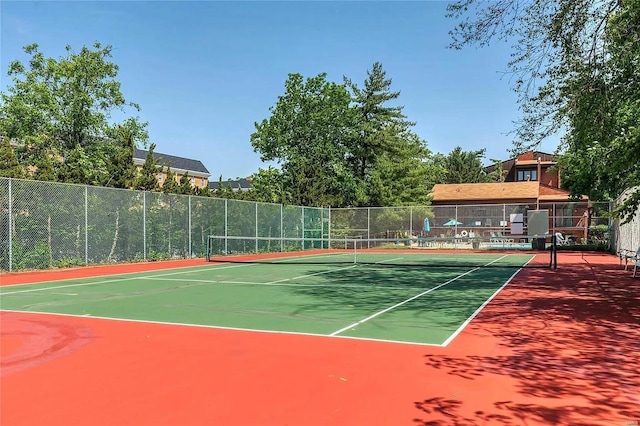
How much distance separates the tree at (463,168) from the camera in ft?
237

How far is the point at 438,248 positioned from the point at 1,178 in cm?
2586

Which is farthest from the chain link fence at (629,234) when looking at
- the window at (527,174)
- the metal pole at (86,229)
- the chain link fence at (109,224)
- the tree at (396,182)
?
the window at (527,174)

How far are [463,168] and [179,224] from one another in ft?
188

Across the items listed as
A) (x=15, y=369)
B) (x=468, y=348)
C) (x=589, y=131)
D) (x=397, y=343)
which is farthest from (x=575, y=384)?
(x=589, y=131)

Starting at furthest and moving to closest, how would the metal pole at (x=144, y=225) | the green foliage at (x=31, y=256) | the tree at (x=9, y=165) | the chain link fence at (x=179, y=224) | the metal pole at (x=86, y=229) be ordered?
the metal pole at (x=144, y=225) < the metal pole at (x=86, y=229) < the tree at (x=9, y=165) < the chain link fence at (x=179, y=224) < the green foliage at (x=31, y=256)

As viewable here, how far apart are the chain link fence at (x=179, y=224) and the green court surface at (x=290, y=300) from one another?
10.3ft

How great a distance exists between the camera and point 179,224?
2228cm

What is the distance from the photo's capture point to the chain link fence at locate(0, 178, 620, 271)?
51.5 feet

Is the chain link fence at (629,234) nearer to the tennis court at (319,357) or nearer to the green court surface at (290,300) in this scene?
the green court surface at (290,300)

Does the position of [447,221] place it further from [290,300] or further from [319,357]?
[319,357]

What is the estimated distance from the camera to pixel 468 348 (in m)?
6.17

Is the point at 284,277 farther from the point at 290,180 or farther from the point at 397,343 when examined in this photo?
the point at 290,180

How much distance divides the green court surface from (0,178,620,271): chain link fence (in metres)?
3.14

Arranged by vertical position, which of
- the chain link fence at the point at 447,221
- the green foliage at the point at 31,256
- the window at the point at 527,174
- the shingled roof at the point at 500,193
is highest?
the window at the point at 527,174
